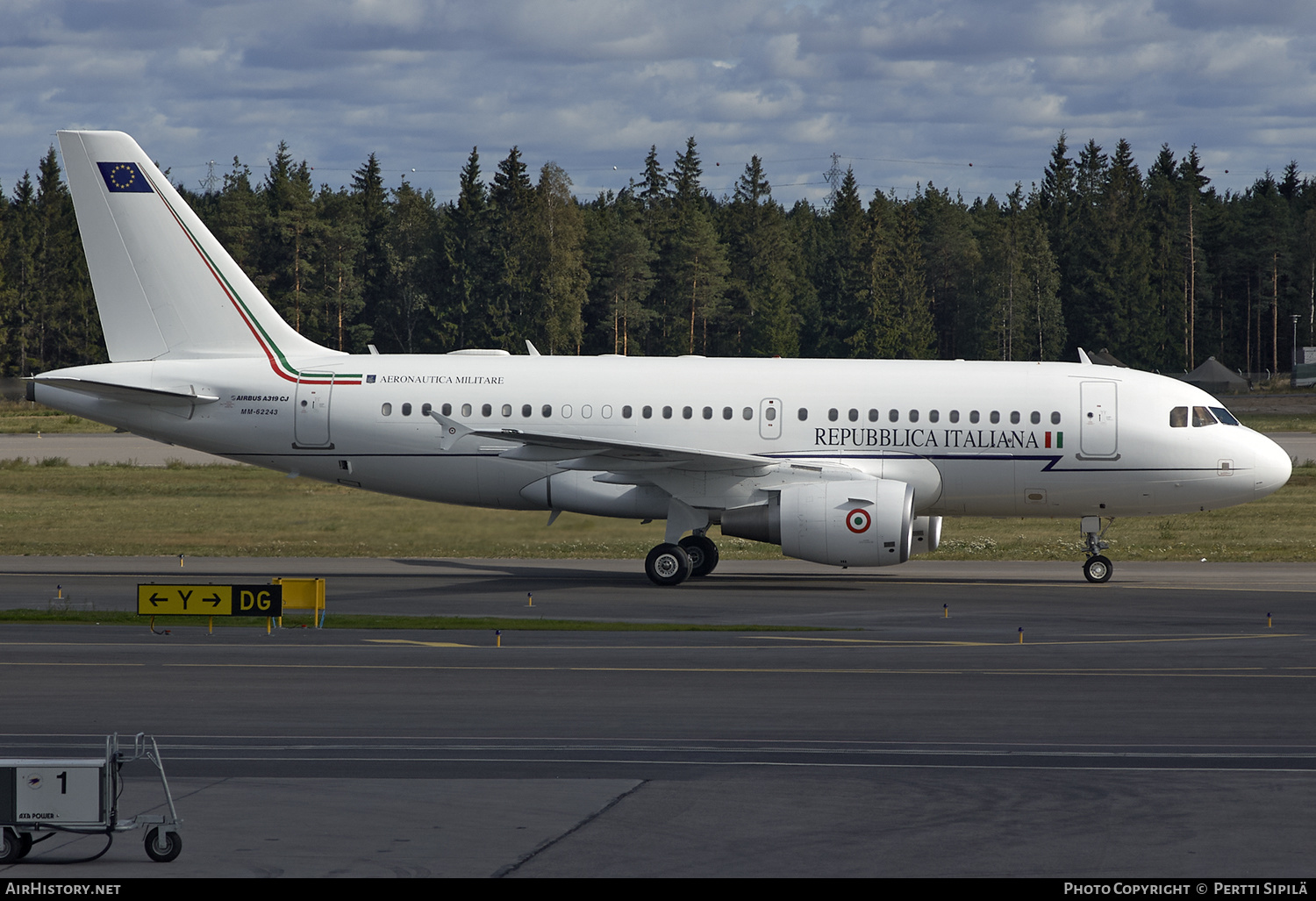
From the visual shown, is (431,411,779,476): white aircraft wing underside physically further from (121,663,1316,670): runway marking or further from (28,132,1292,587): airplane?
(121,663,1316,670): runway marking

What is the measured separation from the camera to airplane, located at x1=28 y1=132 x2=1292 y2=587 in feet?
93.4

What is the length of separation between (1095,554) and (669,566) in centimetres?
870

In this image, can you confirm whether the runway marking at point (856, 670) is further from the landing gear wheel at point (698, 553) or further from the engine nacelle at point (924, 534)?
the engine nacelle at point (924, 534)

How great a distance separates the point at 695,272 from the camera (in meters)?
127

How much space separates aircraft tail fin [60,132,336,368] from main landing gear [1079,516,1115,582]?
1588 centimetres

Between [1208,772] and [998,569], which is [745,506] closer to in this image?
[998,569]

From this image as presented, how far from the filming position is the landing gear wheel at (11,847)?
1021cm

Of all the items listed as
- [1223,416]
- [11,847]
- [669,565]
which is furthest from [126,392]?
[1223,416]

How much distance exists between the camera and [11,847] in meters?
10.3

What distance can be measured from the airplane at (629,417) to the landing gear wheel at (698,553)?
0.05m

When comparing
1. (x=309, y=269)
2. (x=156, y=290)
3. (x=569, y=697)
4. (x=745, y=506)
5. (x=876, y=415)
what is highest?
(x=309, y=269)

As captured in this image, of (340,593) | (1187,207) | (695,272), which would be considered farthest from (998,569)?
(1187,207)

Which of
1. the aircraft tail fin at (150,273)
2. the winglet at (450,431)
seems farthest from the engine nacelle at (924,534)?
the aircraft tail fin at (150,273)

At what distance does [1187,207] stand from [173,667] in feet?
447
